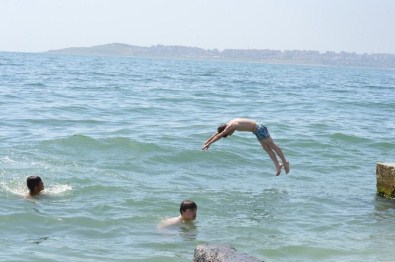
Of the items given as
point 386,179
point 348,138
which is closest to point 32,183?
point 386,179

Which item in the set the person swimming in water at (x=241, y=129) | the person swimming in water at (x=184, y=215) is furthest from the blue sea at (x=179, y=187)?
the person swimming in water at (x=241, y=129)

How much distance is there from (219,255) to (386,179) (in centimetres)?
620

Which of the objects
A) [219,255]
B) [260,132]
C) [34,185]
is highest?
[260,132]

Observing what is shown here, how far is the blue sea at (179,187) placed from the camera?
8.46 metres

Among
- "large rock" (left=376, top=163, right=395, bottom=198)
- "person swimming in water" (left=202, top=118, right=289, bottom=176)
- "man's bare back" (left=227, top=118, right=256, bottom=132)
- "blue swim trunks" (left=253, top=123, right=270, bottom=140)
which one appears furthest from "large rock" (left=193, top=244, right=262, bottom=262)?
"large rock" (left=376, top=163, right=395, bottom=198)

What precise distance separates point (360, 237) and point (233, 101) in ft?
73.0

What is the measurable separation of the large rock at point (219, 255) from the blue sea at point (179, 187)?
170cm

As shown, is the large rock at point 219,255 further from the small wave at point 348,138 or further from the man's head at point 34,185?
the small wave at point 348,138

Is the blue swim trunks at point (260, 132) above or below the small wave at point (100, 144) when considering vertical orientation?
above

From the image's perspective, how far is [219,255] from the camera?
5.82 m

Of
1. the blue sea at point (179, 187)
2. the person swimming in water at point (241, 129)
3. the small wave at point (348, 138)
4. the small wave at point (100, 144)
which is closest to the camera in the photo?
the blue sea at point (179, 187)

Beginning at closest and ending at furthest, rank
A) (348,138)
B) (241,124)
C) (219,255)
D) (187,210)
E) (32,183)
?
(219,255) < (187,210) < (32,183) < (241,124) < (348,138)

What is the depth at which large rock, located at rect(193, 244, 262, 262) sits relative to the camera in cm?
575

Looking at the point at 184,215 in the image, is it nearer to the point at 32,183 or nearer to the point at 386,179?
the point at 32,183
